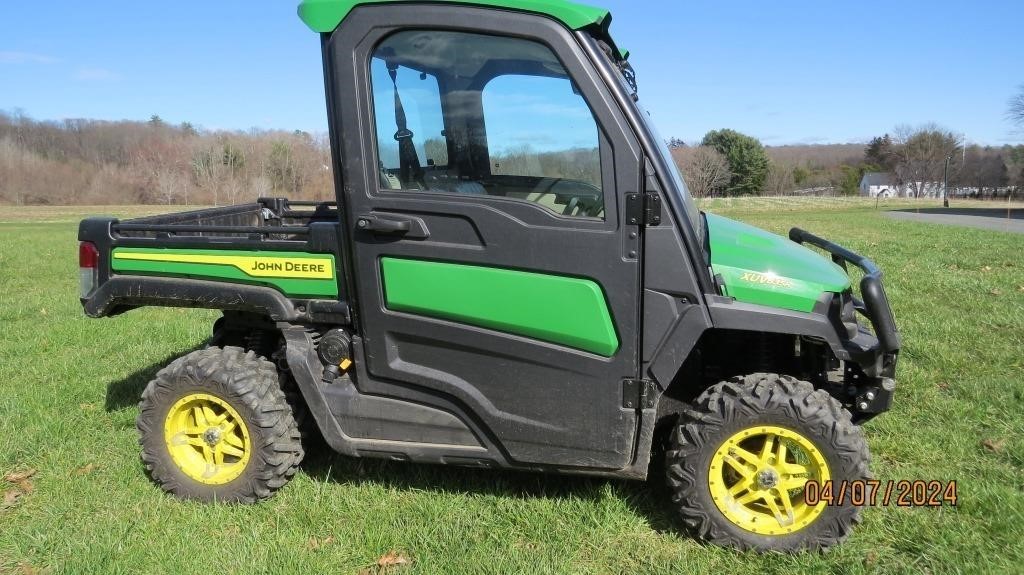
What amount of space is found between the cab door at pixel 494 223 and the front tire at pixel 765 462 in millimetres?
302

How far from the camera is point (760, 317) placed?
276 centimetres

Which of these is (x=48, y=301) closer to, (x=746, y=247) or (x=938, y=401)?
(x=746, y=247)

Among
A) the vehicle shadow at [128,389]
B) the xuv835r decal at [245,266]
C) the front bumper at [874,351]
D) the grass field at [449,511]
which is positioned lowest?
the grass field at [449,511]

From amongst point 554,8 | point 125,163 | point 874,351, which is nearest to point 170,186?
point 125,163

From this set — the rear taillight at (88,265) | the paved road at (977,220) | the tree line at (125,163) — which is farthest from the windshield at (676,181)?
the tree line at (125,163)

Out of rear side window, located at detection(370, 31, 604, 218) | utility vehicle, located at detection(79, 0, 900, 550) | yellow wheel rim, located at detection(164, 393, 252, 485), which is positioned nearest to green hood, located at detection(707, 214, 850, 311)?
utility vehicle, located at detection(79, 0, 900, 550)

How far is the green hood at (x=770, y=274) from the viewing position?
9.22 feet

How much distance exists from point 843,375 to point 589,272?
1530 mm

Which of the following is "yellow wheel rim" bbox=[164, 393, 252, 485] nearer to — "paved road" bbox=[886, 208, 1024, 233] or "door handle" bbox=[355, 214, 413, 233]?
"door handle" bbox=[355, 214, 413, 233]

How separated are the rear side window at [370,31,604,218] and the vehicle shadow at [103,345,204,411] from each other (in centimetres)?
307

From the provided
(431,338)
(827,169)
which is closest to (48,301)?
(431,338)

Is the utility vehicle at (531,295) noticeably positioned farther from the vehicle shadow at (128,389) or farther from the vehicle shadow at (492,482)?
the vehicle shadow at (128,389)

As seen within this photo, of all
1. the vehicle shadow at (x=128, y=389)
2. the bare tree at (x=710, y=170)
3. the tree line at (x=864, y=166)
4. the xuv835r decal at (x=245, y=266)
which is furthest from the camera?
the tree line at (x=864, y=166)

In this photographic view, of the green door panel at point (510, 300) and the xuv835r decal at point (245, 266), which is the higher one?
the xuv835r decal at point (245, 266)
